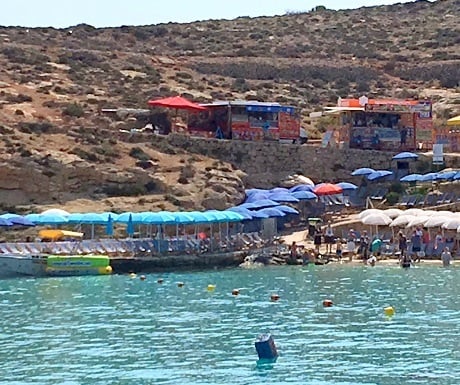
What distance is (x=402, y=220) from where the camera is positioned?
4625 centimetres

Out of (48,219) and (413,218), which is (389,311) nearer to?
(413,218)

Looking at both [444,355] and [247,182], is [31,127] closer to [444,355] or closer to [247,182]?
[247,182]

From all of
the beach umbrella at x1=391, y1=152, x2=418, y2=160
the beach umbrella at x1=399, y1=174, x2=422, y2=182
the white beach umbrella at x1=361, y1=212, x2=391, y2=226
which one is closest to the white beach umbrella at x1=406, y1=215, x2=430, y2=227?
the white beach umbrella at x1=361, y1=212, x2=391, y2=226

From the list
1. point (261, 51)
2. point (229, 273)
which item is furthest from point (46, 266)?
point (261, 51)

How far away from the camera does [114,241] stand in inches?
1742

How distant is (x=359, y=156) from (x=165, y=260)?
19.7 metres

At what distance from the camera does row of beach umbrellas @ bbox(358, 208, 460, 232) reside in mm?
44344

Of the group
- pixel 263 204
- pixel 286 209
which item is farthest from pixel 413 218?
pixel 263 204

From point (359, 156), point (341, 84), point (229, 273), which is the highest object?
point (341, 84)

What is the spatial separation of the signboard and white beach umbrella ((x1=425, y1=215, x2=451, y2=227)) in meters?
17.5

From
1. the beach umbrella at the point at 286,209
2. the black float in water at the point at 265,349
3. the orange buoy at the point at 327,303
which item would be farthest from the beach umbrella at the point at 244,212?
the black float in water at the point at 265,349

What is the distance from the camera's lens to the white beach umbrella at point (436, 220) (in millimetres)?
44500

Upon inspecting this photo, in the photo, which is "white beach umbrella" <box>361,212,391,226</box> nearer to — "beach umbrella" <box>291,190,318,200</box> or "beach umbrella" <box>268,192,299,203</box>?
"beach umbrella" <box>268,192,299,203</box>

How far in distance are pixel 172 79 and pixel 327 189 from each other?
3028 cm
